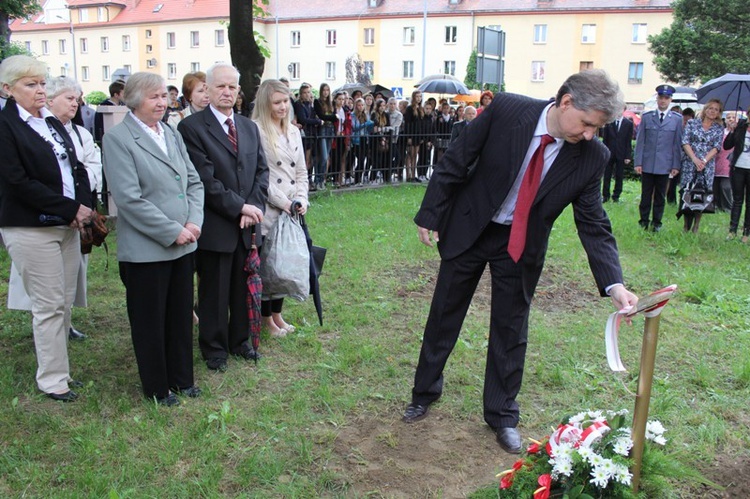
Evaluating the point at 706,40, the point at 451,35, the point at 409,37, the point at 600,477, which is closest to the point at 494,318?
the point at 600,477

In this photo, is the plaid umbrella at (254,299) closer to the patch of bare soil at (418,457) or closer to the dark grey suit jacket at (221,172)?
the dark grey suit jacket at (221,172)

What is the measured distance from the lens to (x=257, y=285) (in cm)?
475

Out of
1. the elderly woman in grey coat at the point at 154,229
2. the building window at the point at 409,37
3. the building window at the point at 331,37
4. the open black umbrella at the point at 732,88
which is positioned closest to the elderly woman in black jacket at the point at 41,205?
the elderly woman in grey coat at the point at 154,229

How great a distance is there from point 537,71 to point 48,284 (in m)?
54.4

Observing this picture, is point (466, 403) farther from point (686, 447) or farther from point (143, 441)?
point (143, 441)

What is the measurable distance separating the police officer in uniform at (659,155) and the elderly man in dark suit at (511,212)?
676 centimetres

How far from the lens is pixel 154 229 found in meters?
3.75

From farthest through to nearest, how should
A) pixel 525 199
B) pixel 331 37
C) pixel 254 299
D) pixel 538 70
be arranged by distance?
pixel 331 37
pixel 538 70
pixel 254 299
pixel 525 199

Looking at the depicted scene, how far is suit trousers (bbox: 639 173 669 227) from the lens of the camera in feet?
31.3

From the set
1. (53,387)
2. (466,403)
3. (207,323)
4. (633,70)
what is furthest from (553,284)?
(633,70)

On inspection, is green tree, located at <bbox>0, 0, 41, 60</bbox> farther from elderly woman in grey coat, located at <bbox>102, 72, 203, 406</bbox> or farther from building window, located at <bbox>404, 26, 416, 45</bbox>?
building window, located at <bbox>404, 26, 416, 45</bbox>

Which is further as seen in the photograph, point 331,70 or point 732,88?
point 331,70

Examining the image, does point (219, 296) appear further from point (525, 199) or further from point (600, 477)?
point (600, 477)

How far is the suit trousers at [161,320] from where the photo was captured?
3844 mm
